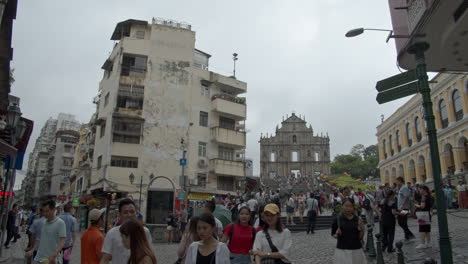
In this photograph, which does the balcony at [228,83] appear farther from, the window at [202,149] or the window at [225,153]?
the window at [202,149]

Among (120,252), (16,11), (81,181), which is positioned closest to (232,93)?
(81,181)

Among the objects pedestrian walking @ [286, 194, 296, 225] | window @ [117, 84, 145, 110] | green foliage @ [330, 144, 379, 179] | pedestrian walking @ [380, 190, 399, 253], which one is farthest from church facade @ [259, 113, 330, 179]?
pedestrian walking @ [380, 190, 399, 253]

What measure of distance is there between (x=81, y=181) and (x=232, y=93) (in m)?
17.6

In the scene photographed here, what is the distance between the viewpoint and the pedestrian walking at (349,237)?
18.4ft

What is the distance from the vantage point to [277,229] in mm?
4906

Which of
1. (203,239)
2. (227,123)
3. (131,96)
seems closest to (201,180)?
(227,123)

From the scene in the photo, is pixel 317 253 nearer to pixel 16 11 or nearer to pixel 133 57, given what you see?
pixel 16 11

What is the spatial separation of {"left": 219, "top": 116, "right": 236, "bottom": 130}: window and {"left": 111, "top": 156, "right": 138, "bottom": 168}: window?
30.3 ft

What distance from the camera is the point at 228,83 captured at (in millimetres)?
35844

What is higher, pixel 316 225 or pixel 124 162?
pixel 124 162

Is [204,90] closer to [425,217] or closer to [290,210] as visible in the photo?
[290,210]

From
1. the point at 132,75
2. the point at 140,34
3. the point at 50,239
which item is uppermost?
the point at 140,34

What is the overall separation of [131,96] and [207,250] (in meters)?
28.9

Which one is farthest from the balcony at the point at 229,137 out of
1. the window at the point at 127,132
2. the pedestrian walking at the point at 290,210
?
the pedestrian walking at the point at 290,210
